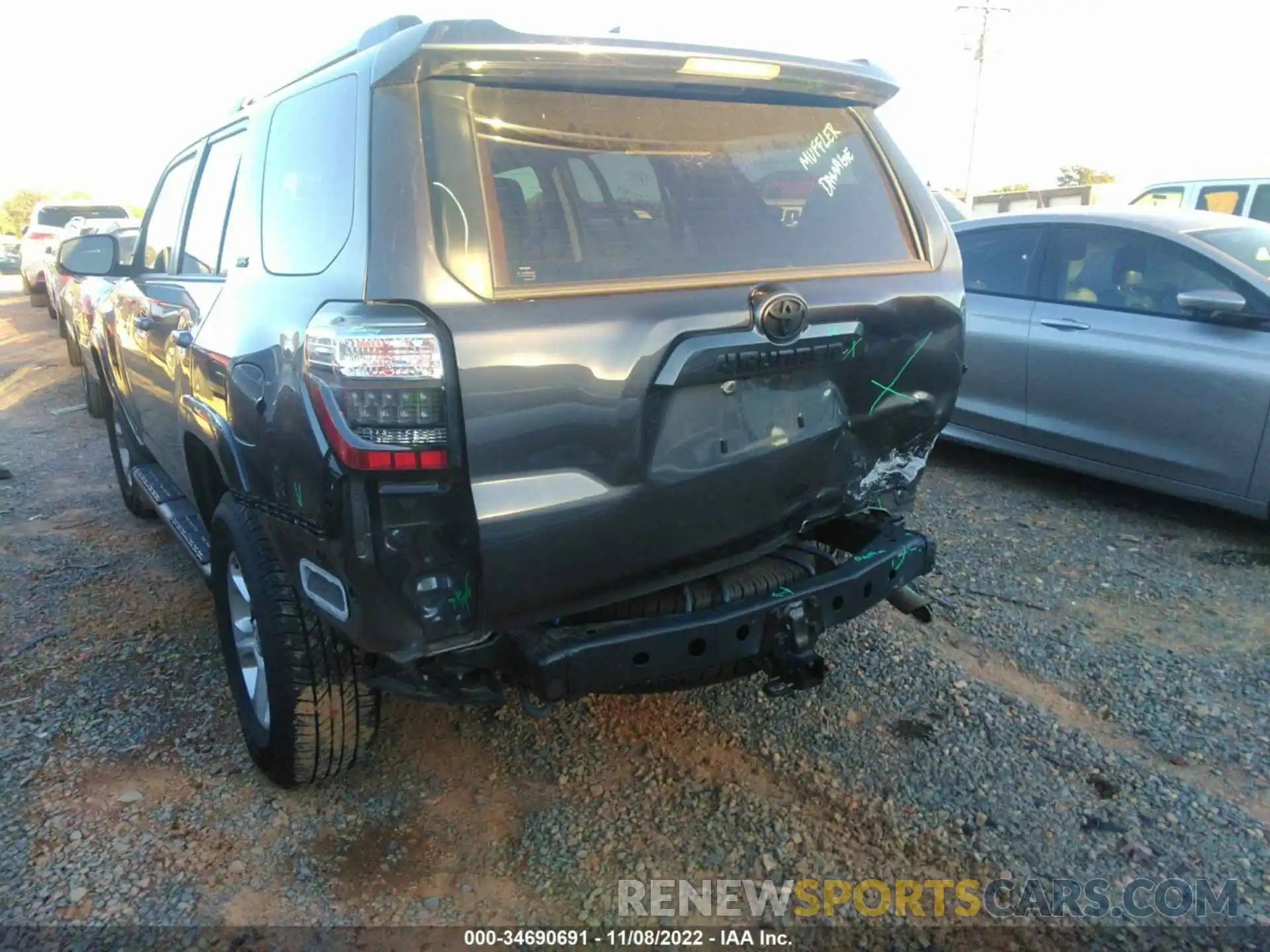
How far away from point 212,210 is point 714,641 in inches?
97.0

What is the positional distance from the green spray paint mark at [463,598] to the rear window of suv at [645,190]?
67 cm

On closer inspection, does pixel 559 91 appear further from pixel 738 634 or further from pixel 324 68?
pixel 738 634

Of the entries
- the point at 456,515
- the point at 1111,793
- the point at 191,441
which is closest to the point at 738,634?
the point at 456,515

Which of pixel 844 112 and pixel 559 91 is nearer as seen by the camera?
pixel 559 91

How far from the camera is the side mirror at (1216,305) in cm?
439

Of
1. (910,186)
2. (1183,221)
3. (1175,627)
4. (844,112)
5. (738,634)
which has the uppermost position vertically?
(844,112)

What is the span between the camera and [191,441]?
325cm

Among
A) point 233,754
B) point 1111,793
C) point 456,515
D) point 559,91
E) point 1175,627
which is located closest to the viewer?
point 456,515

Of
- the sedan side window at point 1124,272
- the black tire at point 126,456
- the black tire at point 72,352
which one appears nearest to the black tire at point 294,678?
the black tire at point 126,456

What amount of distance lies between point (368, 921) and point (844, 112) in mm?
2595

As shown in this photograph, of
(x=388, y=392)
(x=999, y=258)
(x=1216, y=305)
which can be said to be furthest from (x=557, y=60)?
(x=999, y=258)

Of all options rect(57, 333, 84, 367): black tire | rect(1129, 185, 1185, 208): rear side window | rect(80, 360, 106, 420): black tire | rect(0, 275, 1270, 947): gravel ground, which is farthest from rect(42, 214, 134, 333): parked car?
rect(1129, 185, 1185, 208): rear side window

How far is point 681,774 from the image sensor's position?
2920mm

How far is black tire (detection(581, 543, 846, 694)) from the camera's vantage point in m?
2.47
